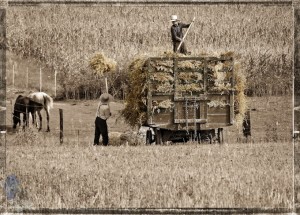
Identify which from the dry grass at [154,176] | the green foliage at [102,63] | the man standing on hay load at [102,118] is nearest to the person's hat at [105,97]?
the man standing on hay load at [102,118]

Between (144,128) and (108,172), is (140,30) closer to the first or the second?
(144,128)

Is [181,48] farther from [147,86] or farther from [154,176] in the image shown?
[154,176]

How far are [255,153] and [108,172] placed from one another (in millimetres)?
2512

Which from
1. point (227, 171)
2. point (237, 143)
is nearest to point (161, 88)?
point (237, 143)

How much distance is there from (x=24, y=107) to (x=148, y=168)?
442 centimetres

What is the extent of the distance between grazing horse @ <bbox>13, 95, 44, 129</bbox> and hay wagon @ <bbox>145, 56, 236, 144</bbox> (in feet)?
6.31

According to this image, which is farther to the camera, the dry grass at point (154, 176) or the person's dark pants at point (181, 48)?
the person's dark pants at point (181, 48)

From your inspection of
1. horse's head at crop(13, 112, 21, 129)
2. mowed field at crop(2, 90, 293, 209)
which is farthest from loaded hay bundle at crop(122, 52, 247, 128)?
horse's head at crop(13, 112, 21, 129)

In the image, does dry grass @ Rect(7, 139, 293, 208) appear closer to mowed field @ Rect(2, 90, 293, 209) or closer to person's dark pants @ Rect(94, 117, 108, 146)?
mowed field @ Rect(2, 90, 293, 209)

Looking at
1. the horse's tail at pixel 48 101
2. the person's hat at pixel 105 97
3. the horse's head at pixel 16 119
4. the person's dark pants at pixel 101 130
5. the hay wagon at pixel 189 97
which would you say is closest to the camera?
the hay wagon at pixel 189 97

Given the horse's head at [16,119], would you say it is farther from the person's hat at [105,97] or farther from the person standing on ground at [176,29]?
the person standing on ground at [176,29]

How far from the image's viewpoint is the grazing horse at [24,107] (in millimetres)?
15477

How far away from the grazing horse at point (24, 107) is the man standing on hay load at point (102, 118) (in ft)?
3.41

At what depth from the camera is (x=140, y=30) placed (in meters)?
14.8
